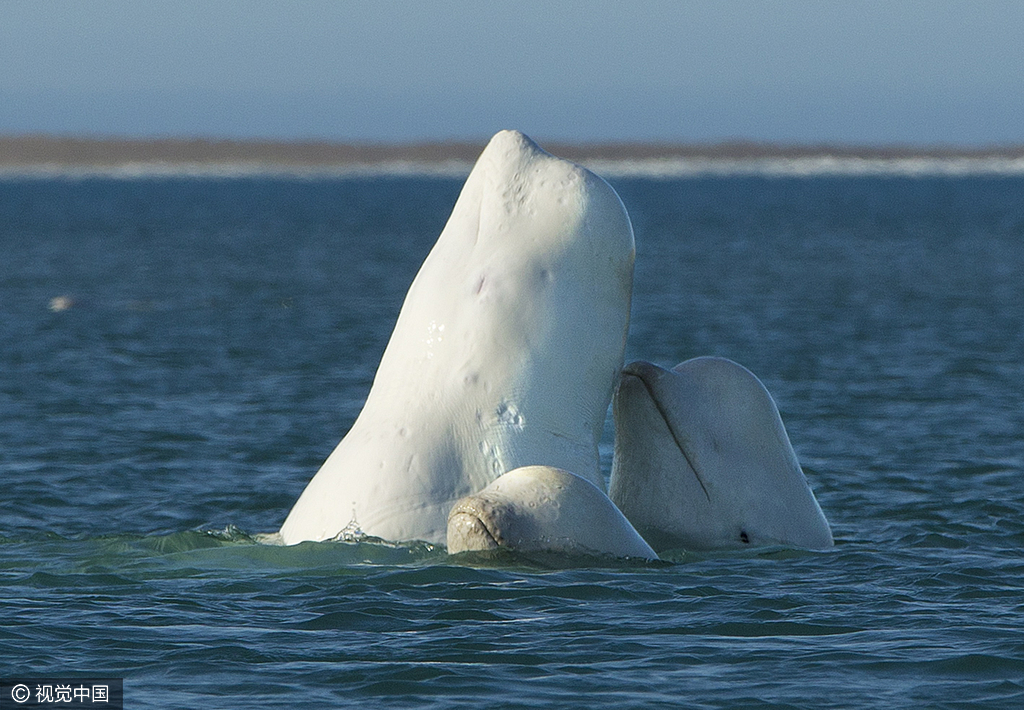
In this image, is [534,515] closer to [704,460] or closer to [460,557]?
[460,557]

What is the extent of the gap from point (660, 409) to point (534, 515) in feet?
4.31

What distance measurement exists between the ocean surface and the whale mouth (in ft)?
1.85

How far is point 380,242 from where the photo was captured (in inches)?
2763

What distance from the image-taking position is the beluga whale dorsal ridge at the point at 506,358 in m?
9.47

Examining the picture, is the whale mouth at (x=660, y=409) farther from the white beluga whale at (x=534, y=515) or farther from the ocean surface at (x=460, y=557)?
the white beluga whale at (x=534, y=515)

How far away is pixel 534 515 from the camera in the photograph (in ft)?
29.6

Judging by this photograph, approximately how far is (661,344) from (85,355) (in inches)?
363

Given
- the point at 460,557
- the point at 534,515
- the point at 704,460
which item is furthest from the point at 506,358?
the point at 704,460

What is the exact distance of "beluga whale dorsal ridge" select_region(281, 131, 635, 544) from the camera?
9469 millimetres

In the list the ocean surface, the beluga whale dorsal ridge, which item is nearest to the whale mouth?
the beluga whale dorsal ridge

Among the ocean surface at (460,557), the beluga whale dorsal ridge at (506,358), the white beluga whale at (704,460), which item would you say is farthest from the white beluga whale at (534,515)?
the white beluga whale at (704,460)

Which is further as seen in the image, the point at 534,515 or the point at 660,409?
the point at 660,409

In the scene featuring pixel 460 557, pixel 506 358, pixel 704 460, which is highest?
pixel 506 358

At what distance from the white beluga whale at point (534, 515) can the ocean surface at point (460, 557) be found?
183mm
